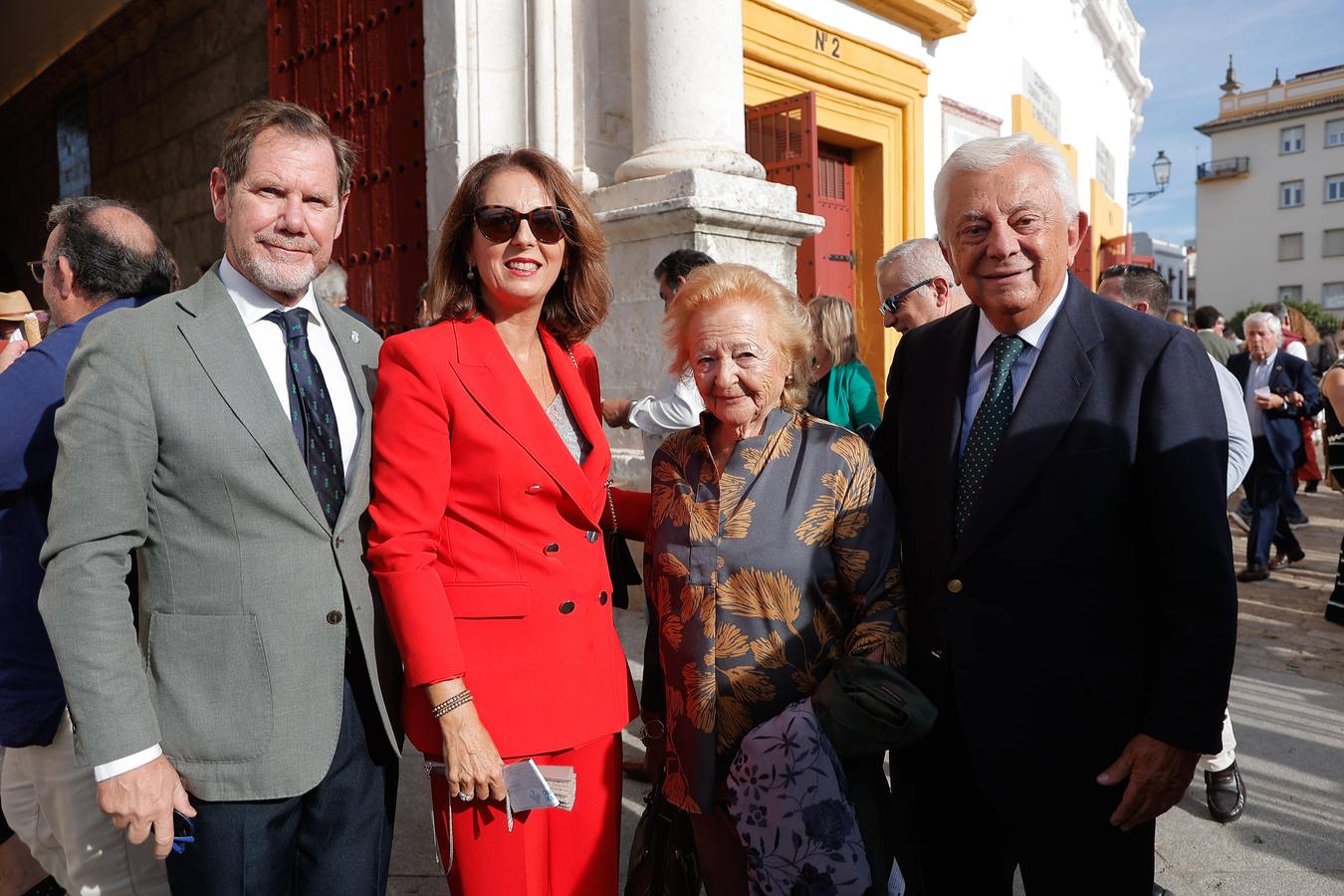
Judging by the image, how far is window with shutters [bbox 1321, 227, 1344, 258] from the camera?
46.2 m

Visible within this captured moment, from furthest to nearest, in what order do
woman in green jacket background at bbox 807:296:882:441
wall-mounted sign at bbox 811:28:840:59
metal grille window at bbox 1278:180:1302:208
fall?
metal grille window at bbox 1278:180:1302:208 < wall-mounted sign at bbox 811:28:840:59 < woman in green jacket background at bbox 807:296:882:441

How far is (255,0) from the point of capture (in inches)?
296

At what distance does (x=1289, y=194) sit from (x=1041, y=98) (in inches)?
1932

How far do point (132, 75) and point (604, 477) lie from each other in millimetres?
10056

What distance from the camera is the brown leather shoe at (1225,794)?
9.83ft

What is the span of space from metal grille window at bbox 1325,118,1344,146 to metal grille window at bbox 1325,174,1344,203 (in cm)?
171

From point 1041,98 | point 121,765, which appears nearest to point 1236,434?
point 121,765

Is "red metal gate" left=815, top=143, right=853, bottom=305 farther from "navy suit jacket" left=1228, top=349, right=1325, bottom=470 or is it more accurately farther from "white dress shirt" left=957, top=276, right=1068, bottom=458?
"white dress shirt" left=957, top=276, right=1068, bottom=458

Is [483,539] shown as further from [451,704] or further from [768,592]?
[768,592]

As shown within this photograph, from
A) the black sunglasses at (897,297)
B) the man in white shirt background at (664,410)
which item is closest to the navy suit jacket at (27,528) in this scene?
the man in white shirt background at (664,410)

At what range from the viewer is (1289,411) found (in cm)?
682

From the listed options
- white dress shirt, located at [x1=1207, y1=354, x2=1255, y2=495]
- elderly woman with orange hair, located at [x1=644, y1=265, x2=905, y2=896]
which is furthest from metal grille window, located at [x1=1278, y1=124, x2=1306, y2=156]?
elderly woman with orange hair, located at [x1=644, y1=265, x2=905, y2=896]

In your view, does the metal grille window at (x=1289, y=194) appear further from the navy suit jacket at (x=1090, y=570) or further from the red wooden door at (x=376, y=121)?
the navy suit jacket at (x=1090, y=570)

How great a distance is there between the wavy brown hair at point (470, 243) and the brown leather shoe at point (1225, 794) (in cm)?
273
